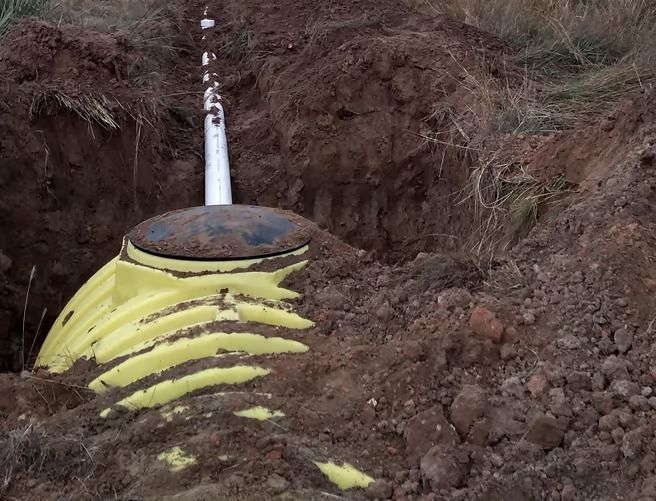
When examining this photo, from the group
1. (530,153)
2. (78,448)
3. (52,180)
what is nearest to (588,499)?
(78,448)

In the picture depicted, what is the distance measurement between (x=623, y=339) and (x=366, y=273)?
3.56 ft

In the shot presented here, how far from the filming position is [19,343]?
383 centimetres

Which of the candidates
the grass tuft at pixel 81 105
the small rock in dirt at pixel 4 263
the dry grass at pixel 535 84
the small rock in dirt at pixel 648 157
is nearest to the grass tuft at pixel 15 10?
the grass tuft at pixel 81 105

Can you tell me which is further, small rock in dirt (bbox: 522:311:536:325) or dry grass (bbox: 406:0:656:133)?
dry grass (bbox: 406:0:656:133)

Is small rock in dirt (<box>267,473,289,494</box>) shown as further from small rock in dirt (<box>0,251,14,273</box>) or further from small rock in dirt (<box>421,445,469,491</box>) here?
small rock in dirt (<box>0,251,14,273</box>)

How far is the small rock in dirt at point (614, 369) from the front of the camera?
1882mm

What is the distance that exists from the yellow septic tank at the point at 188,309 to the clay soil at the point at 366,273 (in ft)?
0.25

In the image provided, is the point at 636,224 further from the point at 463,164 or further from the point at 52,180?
the point at 52,180

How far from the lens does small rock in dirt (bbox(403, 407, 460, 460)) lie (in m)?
1.82

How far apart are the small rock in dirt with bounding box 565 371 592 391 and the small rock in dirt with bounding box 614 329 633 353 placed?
0.16 meters

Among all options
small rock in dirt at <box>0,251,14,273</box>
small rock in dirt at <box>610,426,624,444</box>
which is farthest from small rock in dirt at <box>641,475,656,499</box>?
small rock in dirt at <box>0,251,14,273</box>

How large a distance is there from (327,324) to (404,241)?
86.2 inches

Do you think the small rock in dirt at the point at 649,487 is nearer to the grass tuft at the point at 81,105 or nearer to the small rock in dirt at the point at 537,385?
the small rock in dirt at the point at 537,385

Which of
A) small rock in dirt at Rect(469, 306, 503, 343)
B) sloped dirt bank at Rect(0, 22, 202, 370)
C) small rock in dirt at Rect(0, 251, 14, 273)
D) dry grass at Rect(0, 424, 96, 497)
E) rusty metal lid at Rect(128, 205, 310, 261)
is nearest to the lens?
dry grass at Rect(0, 424, 96, 497)
